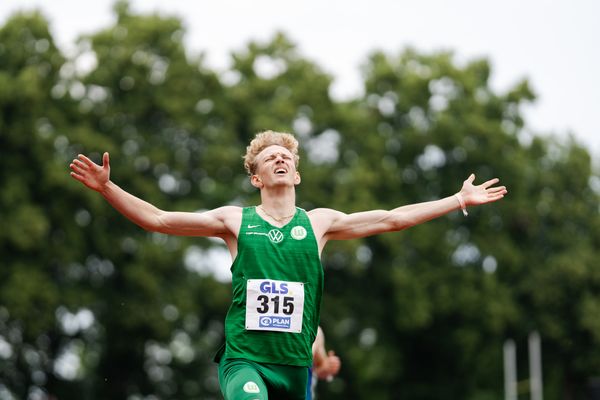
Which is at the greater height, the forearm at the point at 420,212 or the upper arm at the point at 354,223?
the forearm at the point at 420,212

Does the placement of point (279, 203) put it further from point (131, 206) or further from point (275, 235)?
point (131, 206)

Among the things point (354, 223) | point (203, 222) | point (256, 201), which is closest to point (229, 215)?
point (203, 222)

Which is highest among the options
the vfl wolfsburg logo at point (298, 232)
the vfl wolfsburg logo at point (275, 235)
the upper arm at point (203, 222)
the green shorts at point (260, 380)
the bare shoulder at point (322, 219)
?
the bare shoulder at point (322, 219)

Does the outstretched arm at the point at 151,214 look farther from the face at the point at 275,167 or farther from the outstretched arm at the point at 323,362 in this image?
the outstretched arm at the point at 323,362

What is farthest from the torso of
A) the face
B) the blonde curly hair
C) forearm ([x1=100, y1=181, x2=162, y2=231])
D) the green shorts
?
the green shorts

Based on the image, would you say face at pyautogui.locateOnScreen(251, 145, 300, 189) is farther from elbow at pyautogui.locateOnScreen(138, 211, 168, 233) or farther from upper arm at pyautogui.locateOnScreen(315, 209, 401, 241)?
elbow at pyautogui.locateOnScreen(138, 211, 168, 233)

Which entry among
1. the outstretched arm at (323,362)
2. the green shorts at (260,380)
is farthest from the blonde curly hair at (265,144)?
the outstretched arm at (323,362)

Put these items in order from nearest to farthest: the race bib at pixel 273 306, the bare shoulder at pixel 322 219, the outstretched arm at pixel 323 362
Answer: the race bib at pixel 273 306 < the bare shoulder at pixel 322 219 < the outstretched arm at pixel 323 362

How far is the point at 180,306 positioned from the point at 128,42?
8.85 m

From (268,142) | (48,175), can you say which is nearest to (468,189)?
(268,142)

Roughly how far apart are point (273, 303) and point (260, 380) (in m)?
0.54

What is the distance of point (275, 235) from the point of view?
756cm

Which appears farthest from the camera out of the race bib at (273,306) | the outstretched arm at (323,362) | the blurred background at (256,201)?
the blurred background at (256,201)

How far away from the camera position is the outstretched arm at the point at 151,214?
7.56 meters
